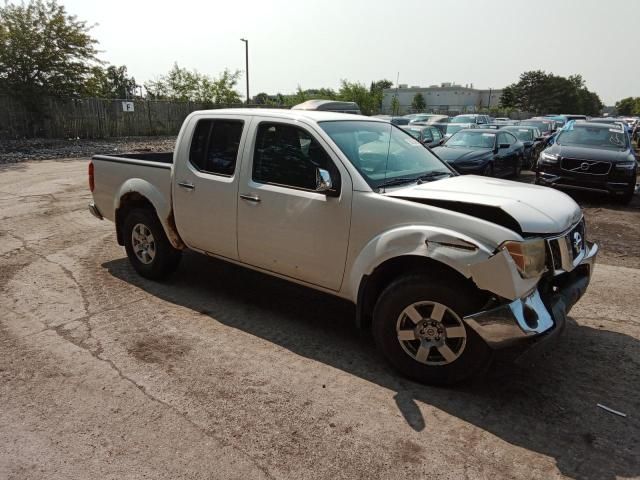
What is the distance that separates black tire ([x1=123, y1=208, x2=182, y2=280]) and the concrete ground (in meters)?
0.21

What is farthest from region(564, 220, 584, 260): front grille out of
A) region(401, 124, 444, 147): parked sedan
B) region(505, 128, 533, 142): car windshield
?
region(505, 128, 533, 142): car windshield

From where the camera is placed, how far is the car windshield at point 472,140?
12.9 meters

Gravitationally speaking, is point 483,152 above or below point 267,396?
above

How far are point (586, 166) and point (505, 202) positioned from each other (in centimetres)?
838

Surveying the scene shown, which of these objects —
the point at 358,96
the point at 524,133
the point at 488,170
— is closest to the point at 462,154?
the point at 488,170

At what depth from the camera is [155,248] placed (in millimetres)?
5305

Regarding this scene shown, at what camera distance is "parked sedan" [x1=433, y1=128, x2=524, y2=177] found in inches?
465

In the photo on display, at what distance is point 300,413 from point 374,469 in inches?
→ 26.0

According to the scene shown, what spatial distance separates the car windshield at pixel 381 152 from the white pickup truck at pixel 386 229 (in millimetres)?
16

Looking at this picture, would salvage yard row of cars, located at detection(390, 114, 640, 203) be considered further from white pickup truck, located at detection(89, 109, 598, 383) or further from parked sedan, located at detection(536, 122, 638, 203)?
white pickup truck, located at detection(89, 109, 598, 383)

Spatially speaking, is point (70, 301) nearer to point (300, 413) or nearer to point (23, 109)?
Answer: point (300, 413)

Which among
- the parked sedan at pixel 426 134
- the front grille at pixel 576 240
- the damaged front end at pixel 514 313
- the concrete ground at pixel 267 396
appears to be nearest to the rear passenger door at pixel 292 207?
the concrete ground at pixel 267 396

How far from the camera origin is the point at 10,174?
42.2 feet

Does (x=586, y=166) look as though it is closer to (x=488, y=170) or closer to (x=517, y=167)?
(x=488, y=170)
